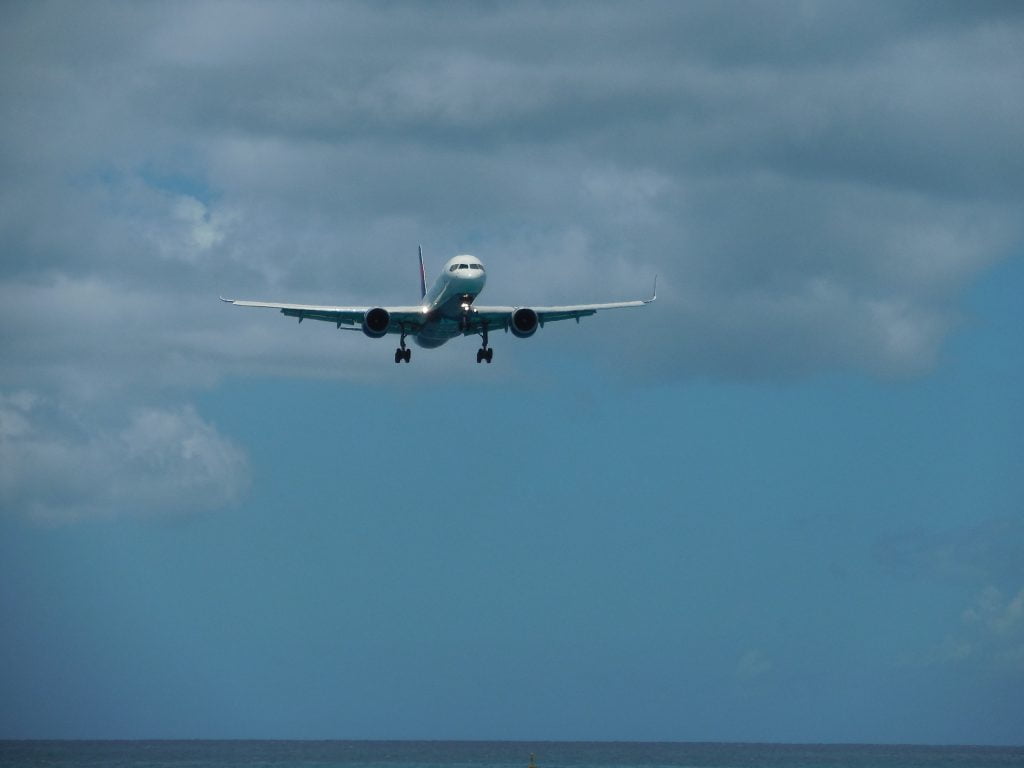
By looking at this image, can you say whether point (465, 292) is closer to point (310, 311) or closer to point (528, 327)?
point (528, 327)

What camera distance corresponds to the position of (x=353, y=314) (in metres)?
94.9

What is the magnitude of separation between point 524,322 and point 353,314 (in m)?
11.1

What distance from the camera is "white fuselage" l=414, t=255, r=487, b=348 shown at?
87.9 m

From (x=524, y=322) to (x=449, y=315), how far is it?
462cm

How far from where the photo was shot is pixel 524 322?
92125 mm

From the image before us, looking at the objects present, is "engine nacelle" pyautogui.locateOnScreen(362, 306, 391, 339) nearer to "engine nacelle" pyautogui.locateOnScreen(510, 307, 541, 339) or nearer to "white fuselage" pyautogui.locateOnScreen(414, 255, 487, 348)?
"white fuselage" pyautogui.locateOnScreen(414, 255, 487, 348)

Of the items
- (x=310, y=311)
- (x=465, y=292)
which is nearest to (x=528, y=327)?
(x=465, y=292)

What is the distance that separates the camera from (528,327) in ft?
303

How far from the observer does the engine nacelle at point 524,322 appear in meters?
92.1

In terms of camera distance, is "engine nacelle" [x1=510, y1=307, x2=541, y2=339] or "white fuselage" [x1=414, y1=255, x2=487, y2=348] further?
"engine nacelle" [x1=510, y1=307, x2=541, y2=339]

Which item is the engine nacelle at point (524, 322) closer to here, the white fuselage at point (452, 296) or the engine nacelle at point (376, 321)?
the white fuselage at point (452, 296)

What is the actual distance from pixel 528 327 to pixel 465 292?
5994mm

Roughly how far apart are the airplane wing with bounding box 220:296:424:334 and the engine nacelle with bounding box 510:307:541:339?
5849 millimetres

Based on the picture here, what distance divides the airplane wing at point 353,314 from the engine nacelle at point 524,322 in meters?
5.85
